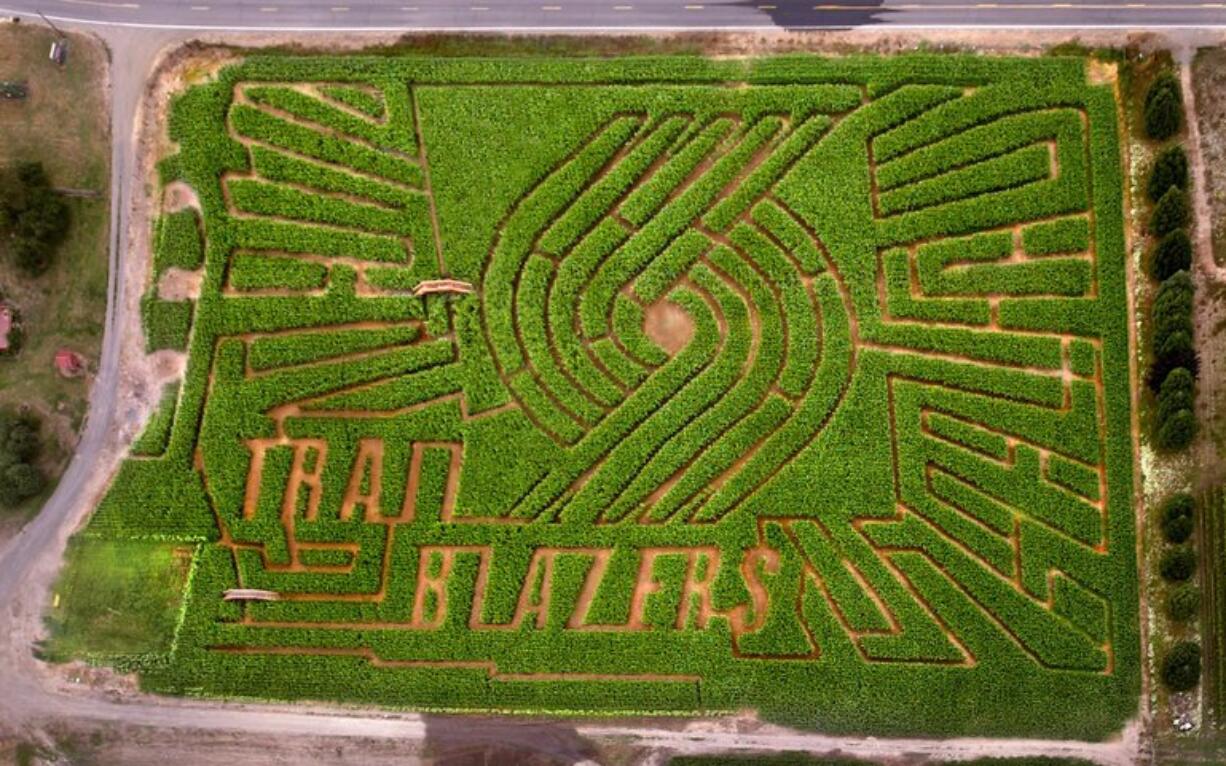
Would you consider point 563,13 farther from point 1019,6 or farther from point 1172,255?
point 1172,255

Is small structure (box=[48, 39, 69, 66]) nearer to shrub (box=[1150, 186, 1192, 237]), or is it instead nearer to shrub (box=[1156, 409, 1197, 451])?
shrub (box=[1150, 186, 1192, 237])

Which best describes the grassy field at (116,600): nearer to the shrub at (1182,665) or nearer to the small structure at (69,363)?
the small structure at (69,363)

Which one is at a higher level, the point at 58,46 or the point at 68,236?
the point at 58,46

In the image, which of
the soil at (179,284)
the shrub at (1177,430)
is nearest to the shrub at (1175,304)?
the shrub at (1177,430)

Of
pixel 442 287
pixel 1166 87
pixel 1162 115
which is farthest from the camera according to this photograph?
pixel 442 287

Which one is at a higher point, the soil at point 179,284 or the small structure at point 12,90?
the small structure at point 12,90

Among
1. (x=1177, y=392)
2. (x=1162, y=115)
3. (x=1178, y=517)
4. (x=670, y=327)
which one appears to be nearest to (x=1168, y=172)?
(x=1162, y=115)

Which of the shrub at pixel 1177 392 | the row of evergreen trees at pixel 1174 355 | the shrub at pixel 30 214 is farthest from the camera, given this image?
the shrub at pixel 30 214
